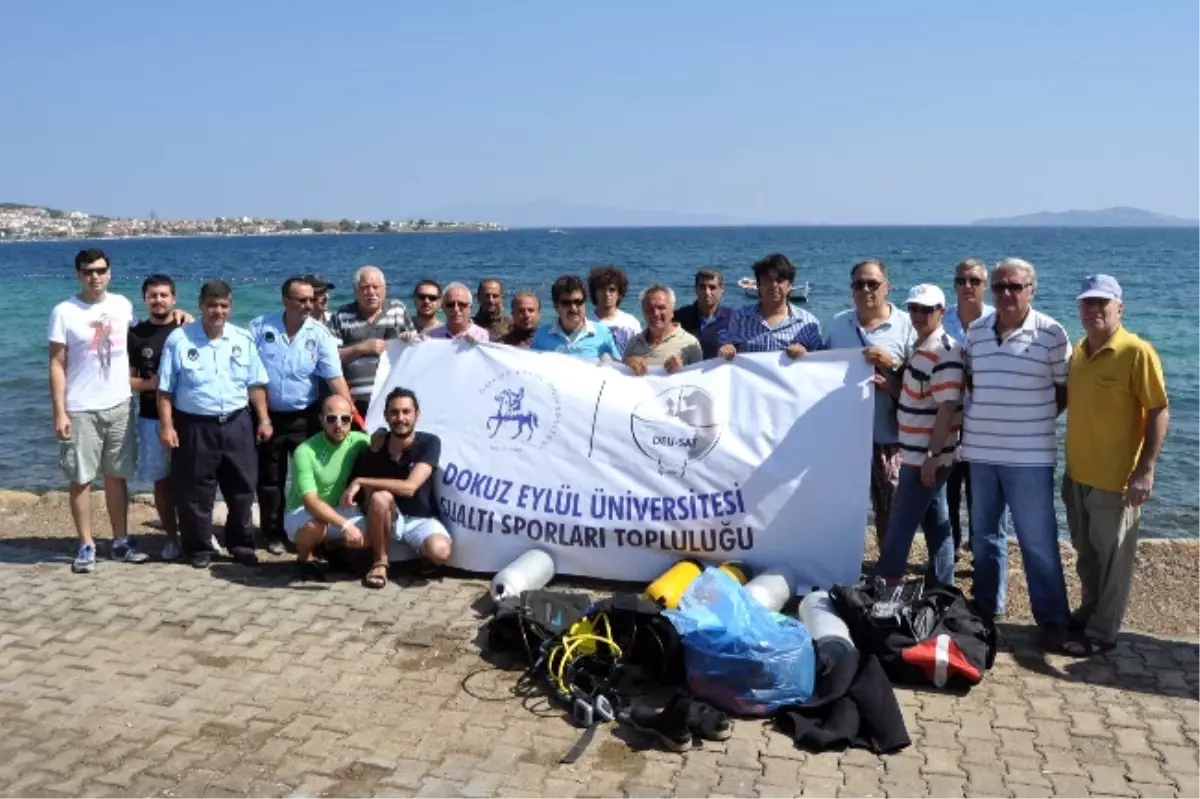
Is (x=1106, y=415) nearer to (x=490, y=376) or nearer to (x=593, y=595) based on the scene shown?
(x=593, y=595)

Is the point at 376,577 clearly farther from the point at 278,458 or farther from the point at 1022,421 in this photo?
the point at 1022,421

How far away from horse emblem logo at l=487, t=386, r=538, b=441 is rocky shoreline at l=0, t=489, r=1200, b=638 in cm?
204

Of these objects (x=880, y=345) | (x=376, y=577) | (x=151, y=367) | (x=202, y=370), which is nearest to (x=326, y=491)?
(x=376, y=577)

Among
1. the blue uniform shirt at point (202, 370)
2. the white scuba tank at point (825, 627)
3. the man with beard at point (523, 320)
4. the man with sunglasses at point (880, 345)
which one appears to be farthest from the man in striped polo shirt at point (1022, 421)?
the blue uniform shirt at point (202, 370)

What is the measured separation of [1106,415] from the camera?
5578 mm

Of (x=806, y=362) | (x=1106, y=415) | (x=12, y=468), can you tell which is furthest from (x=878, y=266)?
(x=12, y=468)

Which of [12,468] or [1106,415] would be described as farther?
[12,468]

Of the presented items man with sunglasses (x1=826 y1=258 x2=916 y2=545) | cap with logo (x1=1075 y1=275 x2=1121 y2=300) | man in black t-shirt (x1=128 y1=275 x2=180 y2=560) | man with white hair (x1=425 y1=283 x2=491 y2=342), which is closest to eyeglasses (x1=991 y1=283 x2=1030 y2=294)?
cap with logo (x1=1075 y1=275 x2=1121 y2=300)

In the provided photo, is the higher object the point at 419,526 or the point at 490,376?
the point at 490,376

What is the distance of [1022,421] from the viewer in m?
5.84

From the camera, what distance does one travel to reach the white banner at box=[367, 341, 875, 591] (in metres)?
6.66

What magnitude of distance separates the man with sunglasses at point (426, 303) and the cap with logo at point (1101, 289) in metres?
4.61

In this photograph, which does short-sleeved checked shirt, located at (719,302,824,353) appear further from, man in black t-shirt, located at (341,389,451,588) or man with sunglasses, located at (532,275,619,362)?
man in black t-shirt, located at (341,389,451,588)

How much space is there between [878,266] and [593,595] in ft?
8.99
